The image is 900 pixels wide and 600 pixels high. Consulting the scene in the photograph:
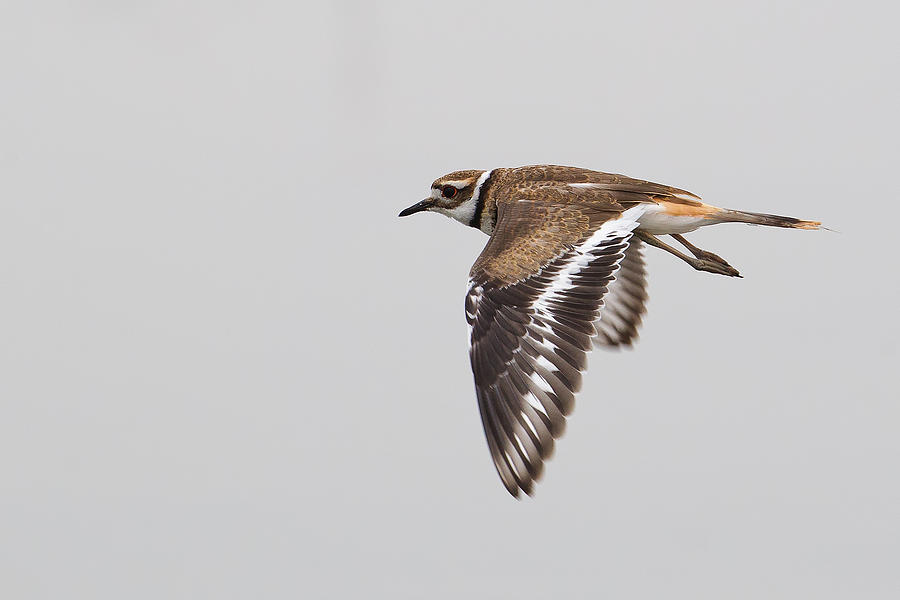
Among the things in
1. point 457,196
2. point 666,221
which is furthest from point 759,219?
point 457,196

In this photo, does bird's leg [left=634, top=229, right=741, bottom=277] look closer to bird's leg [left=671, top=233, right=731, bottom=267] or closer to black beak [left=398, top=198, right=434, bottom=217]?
bird's leg [left=671, top=233, right=731, bottom=267]

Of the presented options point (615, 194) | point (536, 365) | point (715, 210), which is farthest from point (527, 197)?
point (536, 365)

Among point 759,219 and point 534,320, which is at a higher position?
point 759,219

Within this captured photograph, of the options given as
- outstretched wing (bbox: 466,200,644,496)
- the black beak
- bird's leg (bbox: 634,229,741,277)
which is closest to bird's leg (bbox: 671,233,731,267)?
bird's leg (bbox: 634,229,741,277)

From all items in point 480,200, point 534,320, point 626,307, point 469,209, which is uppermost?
point 534,320

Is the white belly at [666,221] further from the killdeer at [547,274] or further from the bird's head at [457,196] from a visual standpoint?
the bird's head at [457,196]

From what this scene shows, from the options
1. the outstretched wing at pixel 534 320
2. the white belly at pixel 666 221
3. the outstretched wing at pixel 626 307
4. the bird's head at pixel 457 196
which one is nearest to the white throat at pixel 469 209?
the bird's head at pixel 457 196

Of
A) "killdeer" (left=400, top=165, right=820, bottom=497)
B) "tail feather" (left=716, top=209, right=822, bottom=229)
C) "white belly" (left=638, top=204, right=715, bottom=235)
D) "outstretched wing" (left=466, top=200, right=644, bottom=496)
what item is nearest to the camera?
"outstretched wing" (left=466, top=200, right=644, bottom=496)

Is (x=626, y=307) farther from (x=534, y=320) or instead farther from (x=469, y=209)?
(x=534, y=320)
